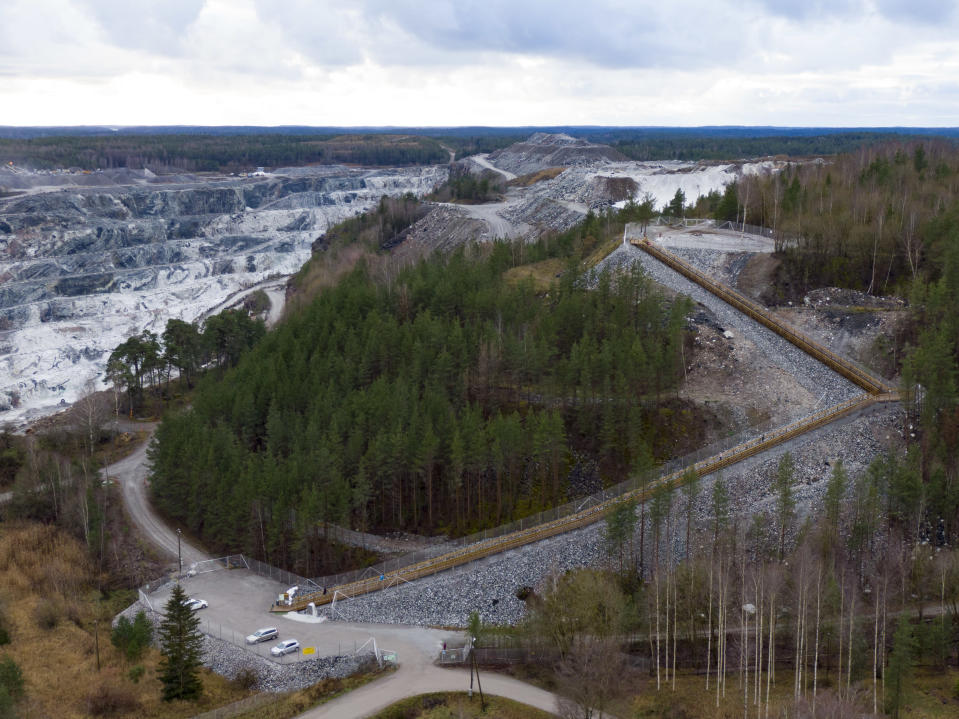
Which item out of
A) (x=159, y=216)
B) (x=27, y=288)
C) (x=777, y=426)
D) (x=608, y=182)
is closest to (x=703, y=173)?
(x=608, y=182)

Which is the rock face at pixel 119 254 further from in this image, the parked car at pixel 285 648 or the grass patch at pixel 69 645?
the parked car at pixel 285 648

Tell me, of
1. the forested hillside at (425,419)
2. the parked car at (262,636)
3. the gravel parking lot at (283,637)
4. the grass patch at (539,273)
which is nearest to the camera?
the gravel parking lot at (283,637)

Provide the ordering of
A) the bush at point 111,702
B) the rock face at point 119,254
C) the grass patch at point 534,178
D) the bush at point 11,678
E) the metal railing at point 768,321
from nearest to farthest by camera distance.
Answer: the bush at point 11,678
the bush at point 111,702
the metal railing at point 768,321
the rock face at point 119,254
the grass patch at point 534,178

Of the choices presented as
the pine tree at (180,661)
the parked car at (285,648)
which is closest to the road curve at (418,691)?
the parked car at (285,648)

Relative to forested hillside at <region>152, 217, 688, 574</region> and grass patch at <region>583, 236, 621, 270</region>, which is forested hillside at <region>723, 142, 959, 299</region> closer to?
forested hillside at <region>152, 217, 688, 574</region>

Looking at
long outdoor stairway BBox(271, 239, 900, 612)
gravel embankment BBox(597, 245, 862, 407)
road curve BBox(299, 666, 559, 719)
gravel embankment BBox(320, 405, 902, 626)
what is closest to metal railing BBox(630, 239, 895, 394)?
long outdoor stairway BBox(271, 239, 900, 612)

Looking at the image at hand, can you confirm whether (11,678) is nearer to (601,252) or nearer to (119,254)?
(601,252)
